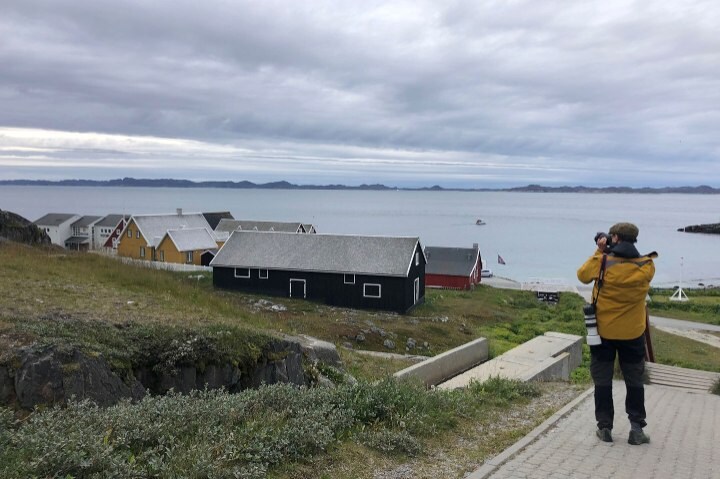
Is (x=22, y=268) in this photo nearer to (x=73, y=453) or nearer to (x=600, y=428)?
(x=73, y=453)

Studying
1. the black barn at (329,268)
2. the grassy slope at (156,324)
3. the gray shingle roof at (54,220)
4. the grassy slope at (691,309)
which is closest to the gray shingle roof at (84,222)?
the gray shingle roof at (54,220)

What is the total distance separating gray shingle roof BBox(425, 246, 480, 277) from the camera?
2083 inches

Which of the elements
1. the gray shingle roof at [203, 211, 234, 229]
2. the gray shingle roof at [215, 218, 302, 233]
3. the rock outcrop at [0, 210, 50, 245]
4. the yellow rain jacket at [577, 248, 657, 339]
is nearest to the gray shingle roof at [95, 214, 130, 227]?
the gray shingle roof at [203, 211, 234, 229]

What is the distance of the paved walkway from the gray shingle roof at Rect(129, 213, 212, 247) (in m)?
48.5

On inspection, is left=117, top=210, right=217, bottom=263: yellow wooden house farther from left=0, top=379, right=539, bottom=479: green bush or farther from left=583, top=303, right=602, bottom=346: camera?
left=583, top=303, right=602, bottom=346: camera

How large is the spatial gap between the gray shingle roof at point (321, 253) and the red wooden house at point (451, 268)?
17535 mm

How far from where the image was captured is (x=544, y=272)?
252ft

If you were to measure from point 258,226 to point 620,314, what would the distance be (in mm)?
55472

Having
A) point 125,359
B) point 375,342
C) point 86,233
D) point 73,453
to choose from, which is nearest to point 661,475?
point 73,453

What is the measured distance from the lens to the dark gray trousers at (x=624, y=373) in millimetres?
6312

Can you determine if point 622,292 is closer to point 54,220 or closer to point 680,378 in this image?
point 680,378

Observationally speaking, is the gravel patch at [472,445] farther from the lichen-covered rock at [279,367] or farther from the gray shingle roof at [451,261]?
the gray shingle roof at [451,261]

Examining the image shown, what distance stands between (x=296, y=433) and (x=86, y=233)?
78.3 m

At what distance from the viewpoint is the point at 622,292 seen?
20.3 ft
